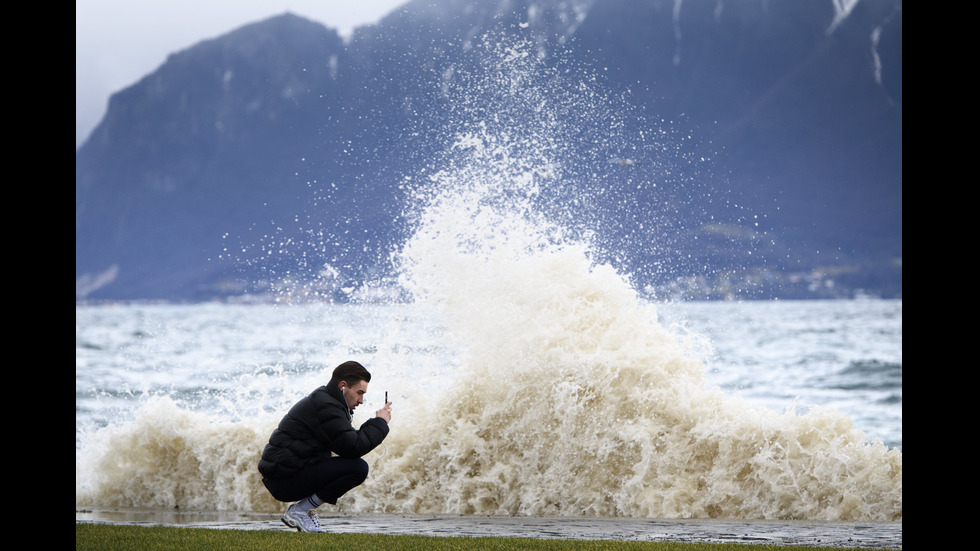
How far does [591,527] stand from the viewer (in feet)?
26.8

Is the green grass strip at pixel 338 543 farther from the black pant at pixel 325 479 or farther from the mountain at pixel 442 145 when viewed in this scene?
the mountain at pixel 442 145

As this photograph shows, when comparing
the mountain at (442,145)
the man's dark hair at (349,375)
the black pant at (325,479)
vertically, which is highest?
the mountain at (442,145)

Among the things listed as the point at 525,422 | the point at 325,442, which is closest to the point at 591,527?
the point at 325,442

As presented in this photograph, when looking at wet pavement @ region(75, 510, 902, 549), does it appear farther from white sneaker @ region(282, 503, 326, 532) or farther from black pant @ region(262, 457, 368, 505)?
black pant @ region(262, 457, 368, 505)

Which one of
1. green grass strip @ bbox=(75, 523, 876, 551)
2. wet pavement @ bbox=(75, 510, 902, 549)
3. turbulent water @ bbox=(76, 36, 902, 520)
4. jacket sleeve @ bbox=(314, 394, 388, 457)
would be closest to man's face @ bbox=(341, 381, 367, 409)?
jacket sleeve @ bbox=(314, 394, 388, 457)

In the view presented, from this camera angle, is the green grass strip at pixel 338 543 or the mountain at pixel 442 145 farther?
the mountain at pixel 442 145

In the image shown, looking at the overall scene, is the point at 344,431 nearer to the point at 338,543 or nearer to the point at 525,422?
the point at 338,543

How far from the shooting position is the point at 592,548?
665 cm

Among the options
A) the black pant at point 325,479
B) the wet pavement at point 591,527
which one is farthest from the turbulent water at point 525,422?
the black pant at point 325,479

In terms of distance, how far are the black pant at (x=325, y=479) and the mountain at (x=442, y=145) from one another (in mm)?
47374

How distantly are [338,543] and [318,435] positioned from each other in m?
0.86

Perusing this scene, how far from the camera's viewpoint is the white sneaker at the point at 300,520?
747 cm
